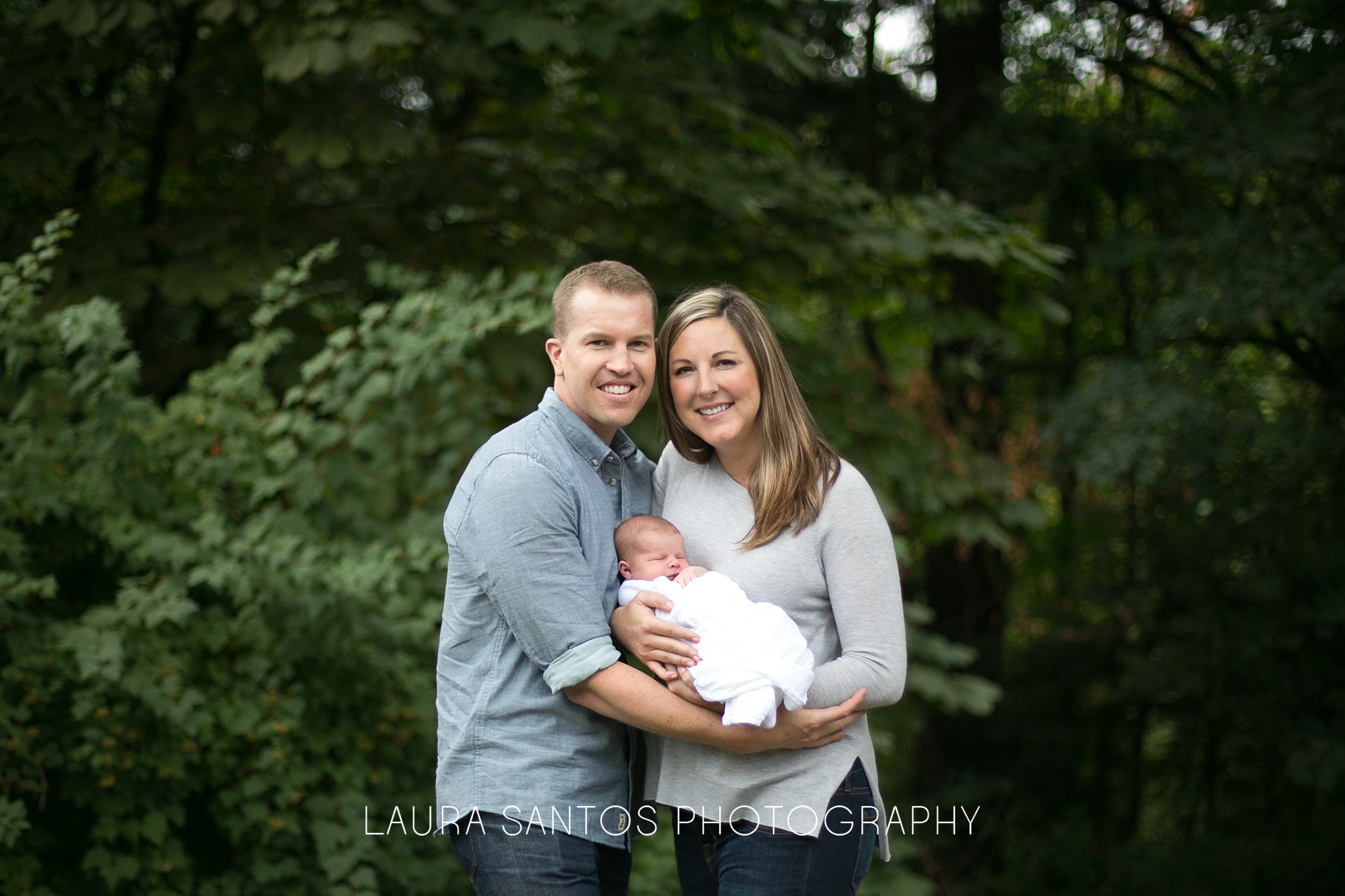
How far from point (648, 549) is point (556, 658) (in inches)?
12.5

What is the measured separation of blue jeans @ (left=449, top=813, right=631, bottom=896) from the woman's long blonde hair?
66 cm

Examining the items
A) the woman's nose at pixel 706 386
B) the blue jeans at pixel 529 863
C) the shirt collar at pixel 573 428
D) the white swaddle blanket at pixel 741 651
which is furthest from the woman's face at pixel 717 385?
the blue jeans at pixel 529 863

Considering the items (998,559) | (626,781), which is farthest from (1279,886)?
(626,781)

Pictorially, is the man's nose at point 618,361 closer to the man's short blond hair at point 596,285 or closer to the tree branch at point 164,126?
the man's short blond hair at point 596,285

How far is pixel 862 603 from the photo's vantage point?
6.64 feet

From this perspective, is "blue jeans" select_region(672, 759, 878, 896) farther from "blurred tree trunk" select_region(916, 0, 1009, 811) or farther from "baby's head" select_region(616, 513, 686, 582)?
"blurred tree trunk" select_region(916, 0, 1009, 811)

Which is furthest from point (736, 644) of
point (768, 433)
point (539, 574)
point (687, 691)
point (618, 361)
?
point (618, 361)

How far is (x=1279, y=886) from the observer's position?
6.26 meters

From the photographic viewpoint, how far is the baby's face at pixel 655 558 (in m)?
2.07

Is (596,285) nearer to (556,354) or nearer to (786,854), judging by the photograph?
(556,354)

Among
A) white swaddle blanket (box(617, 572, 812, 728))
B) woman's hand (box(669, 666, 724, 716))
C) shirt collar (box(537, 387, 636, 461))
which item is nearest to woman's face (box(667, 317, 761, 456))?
shirt collar (box(537, 387, 636, 461))

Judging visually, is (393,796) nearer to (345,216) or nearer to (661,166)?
(345,216)

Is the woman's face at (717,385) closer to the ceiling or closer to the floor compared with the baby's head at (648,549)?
closer to the ceiling

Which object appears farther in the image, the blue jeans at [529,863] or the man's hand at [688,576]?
the man's hand at [688,576]
